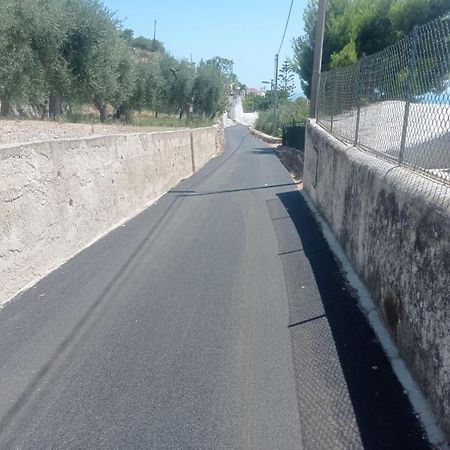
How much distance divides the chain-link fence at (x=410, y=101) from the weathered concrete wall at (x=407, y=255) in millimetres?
225

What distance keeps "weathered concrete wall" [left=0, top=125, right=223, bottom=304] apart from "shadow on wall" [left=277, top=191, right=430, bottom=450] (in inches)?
114

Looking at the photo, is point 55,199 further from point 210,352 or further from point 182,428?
point 182,428

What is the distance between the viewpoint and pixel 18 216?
18.4ft

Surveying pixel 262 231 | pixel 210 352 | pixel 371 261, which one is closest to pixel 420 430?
pixel 210 352

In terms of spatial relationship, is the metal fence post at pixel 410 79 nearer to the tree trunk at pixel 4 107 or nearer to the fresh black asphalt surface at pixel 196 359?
the fresh black asphalt surface at pixel 196 359

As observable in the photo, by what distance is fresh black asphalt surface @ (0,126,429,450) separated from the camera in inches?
126

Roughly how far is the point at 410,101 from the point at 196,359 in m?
3.17

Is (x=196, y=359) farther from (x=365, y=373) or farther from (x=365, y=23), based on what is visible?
(x=365, y=23)

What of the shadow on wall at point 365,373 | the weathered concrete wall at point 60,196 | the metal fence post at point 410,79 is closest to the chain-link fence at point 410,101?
the metal fence post at point 410,79

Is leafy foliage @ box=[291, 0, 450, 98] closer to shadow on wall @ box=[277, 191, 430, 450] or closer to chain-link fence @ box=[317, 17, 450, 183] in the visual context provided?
chain-link fence @ box=[317, 17, 450, 183]

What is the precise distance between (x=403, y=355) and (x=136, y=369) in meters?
2.00

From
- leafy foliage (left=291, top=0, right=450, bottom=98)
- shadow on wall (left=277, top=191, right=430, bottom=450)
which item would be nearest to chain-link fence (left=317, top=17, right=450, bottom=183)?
shadow on wall (left=277, top=191, right=430, bottom=450)

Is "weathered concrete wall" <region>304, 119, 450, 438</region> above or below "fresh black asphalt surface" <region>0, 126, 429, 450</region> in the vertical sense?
above

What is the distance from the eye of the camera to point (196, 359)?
4.12m
